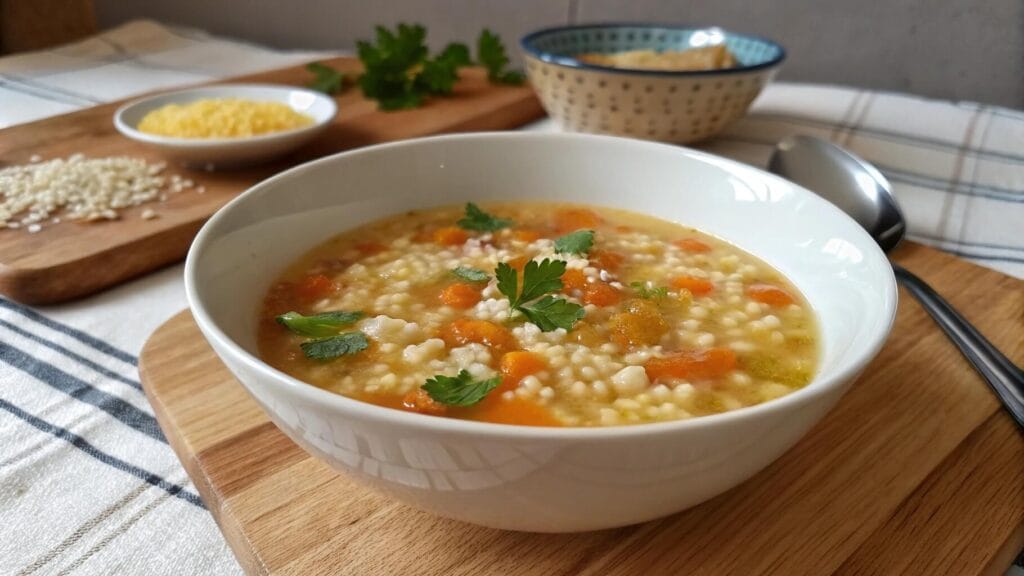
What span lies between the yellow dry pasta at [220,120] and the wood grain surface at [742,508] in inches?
46.3

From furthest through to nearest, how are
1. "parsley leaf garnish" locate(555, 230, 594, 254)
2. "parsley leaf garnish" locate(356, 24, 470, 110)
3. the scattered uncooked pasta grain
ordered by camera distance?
"parsley leaf garnish" locate(356, 24, 470, 110), the scattered uncooked pasta grain, "parsley leaf garnish" locate(555, 230, 594, 254)

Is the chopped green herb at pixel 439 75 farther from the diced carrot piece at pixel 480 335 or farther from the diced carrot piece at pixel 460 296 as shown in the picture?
the diced carrot piece at pixel 480 335

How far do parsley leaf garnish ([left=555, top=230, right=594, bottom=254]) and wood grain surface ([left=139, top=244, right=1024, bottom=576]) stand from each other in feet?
1.84

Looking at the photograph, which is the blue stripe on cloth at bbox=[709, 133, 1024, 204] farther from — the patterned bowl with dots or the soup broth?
the soup broth

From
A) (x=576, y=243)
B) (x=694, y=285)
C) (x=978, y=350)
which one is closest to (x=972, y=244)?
(x=978, y=350)

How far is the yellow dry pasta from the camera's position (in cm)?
247

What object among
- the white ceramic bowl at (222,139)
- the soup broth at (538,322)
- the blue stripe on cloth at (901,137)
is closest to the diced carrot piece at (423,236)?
the soup broth at (538,322)

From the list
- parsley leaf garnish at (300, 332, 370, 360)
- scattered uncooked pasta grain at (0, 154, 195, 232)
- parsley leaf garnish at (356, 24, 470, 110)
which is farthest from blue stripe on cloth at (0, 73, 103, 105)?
parsley leaf garnish at (300, 332, 370, 360)

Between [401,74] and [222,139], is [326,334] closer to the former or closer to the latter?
[222,139]

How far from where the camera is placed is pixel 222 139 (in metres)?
2.35

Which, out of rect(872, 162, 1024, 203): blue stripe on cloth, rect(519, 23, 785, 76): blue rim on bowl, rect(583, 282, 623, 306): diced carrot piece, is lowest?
rect(872, 162, 1024, 203): blue stripe on cloth

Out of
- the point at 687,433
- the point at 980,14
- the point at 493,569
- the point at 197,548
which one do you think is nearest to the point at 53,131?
the point at 197,548

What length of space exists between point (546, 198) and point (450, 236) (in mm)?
288

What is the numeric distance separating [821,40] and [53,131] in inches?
126
